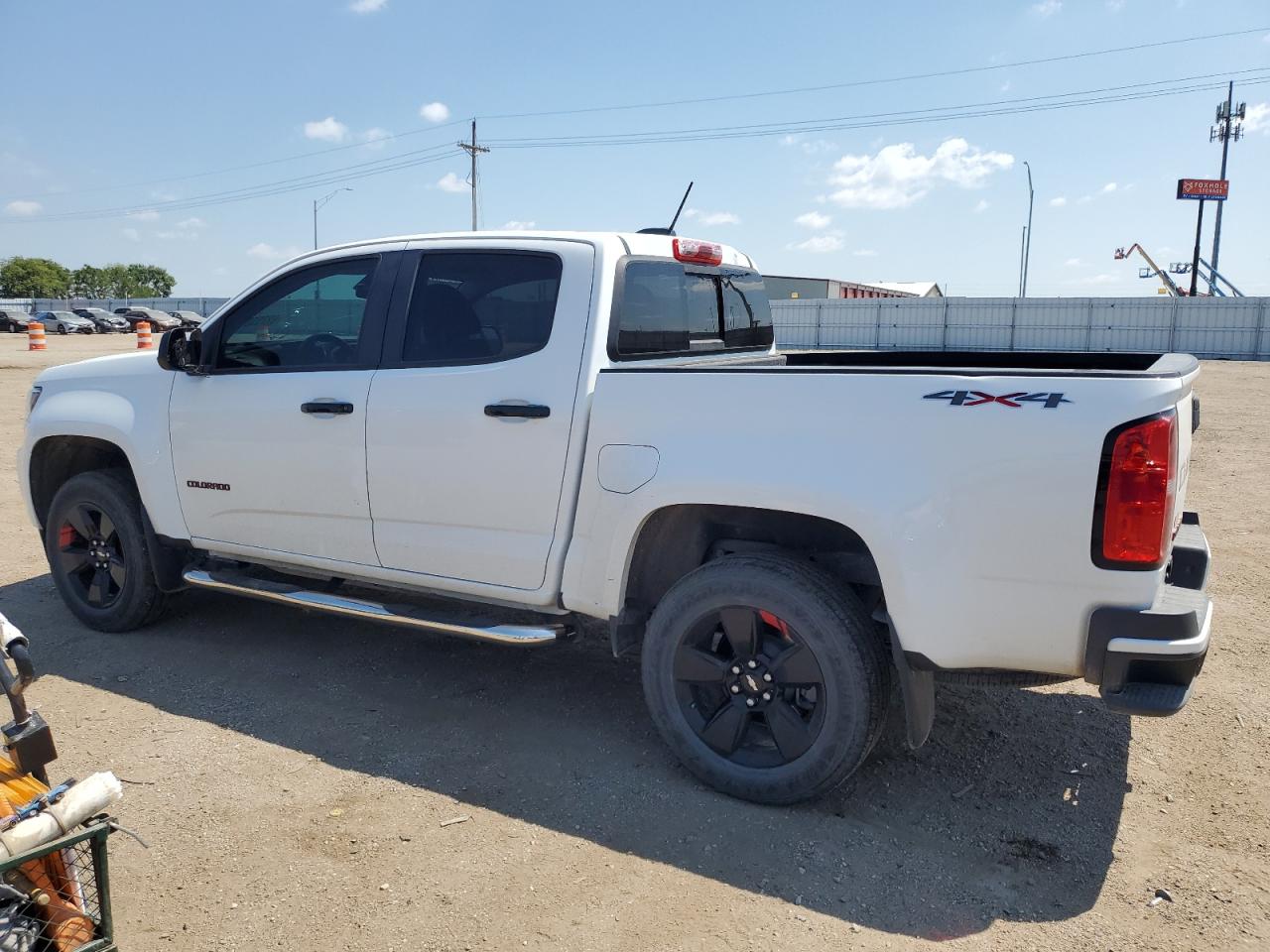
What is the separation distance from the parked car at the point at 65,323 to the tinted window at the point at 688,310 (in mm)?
52068

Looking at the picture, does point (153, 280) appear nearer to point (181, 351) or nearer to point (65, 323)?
point (65, 323)

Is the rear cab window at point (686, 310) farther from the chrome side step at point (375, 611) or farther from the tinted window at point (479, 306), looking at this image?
the chrome side step at point (375, 611)

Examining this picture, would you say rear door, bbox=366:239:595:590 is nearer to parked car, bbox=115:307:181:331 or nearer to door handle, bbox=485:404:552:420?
door handle, bbox=485:404:552:420

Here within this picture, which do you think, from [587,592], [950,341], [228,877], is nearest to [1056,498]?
[587,592]

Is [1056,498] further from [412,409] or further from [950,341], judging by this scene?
[950,341]

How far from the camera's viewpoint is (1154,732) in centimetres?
409

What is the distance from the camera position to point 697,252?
173 inches

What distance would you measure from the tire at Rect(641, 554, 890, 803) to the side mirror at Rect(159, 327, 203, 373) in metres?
2.63

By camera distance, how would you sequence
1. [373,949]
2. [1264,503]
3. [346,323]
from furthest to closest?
1. [1264,503]
2. [346,323]
3. [373,949]

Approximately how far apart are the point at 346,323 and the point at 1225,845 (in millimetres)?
3872

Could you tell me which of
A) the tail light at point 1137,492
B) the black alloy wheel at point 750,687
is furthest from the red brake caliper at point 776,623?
the tail light at point 1137,492

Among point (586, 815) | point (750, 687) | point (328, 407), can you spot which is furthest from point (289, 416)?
point (750, 687)

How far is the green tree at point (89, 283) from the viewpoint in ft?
335

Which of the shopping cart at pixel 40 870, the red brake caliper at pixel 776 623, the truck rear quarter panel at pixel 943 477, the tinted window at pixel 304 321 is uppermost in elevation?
the tinted window at pixel 304 321
